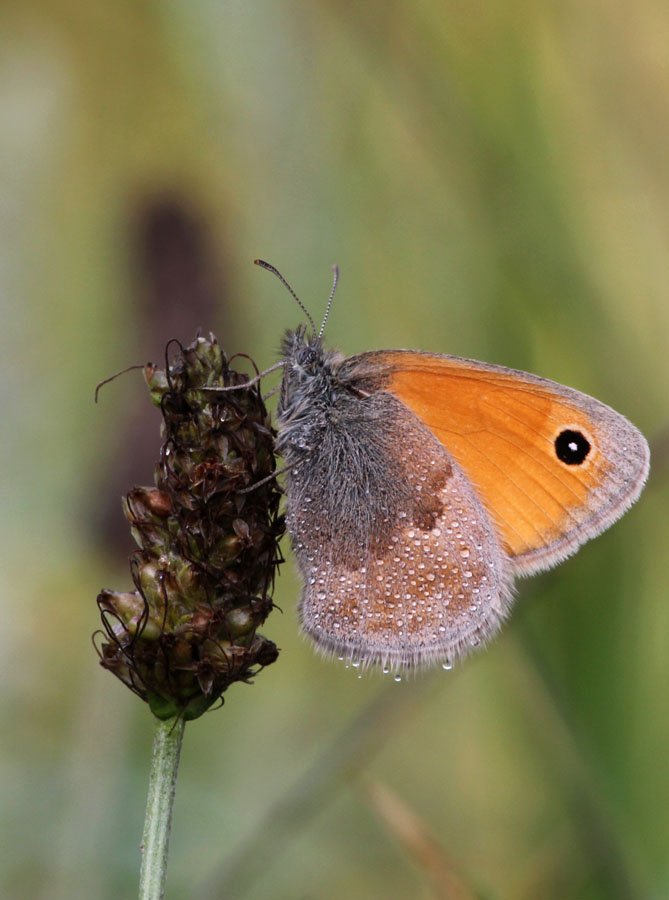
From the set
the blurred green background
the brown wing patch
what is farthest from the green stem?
the blurred green background

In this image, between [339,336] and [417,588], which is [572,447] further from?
[339,336]

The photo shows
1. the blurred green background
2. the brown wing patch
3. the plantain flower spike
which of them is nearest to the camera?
the plantain flower spike

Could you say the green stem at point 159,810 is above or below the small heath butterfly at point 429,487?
below

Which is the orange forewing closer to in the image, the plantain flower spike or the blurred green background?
the blurred green background

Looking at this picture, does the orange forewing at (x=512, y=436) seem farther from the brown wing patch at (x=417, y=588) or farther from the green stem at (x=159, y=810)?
the green stem at (x=159, y=810)

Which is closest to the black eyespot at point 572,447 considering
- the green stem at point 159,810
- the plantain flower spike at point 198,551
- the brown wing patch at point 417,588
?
the brown wing patch at point 417,588

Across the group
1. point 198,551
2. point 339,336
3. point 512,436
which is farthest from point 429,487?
point 339,336
